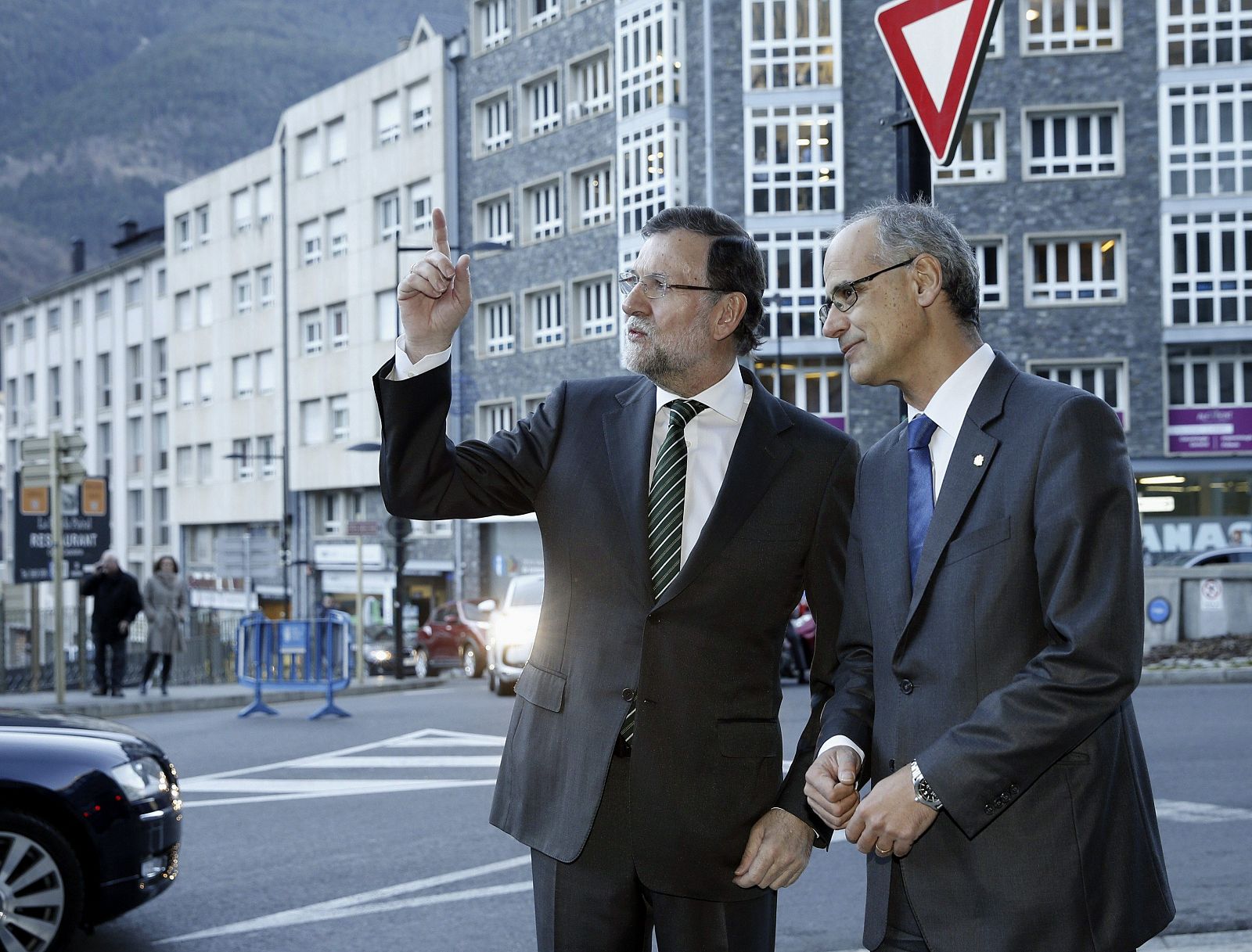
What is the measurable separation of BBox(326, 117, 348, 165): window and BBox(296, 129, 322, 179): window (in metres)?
0.62

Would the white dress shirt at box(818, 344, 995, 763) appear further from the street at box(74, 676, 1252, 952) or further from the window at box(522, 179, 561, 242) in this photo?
the window at box(522, 179, 561, 242)

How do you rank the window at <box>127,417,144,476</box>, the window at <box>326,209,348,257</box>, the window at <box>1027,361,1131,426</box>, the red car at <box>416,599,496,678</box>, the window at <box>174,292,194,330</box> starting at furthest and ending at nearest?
the window at <box>127,417,144,476</box>, the window at <box>174,292,194,330</box>, the window at <box>326,209,348,257</box>, the window at <box>1027,361,1131,426</box>, the red car at <box>416,599,496,678</box>

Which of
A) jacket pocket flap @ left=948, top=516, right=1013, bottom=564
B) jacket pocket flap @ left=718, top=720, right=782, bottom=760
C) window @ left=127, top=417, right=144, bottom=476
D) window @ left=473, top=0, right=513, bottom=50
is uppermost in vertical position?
window @ left=473, top=0, right=513, bottom=50

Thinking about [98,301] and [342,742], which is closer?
[342,742]

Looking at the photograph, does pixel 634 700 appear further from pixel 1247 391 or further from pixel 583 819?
pixel 1247 391

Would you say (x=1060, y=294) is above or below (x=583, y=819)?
above

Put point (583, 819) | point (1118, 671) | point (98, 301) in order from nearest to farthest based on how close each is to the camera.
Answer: point (1118, 671)
point (583, 819)
point (98, 301)

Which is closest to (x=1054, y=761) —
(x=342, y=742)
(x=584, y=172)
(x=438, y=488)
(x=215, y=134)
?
(x=438, y=488)

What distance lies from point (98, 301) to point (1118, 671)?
73.4m

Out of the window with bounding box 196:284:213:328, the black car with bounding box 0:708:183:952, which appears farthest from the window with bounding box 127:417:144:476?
the black car with bounding box 0:708:183:952

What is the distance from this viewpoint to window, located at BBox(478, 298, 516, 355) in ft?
161

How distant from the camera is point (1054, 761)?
8.51 ft

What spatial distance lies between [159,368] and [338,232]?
16083mm

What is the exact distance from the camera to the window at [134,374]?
68688 millimetres
